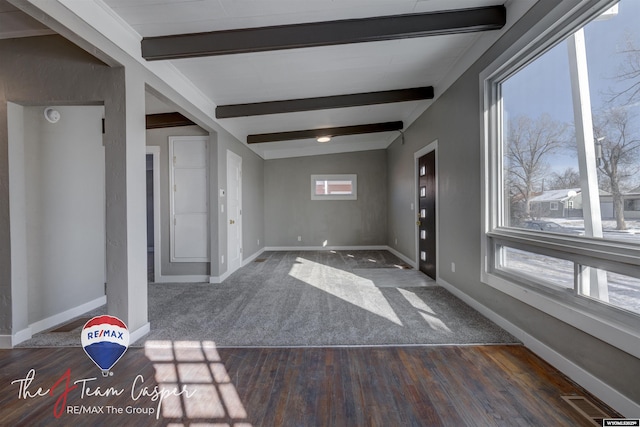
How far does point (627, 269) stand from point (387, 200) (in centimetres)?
590

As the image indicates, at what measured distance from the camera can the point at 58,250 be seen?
9.18ft

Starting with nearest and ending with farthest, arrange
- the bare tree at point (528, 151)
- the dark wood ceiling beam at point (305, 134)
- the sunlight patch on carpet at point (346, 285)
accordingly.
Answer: the bare tree at point (528, 151)
the sunlight patch on carpet at point (346, 285)
the dark wood ceiling beam at point (305, 134)

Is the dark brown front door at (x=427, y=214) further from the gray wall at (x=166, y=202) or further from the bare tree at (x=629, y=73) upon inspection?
the gray wall at (x=166, y=202)

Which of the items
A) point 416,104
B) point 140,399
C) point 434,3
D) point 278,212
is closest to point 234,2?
point 434,3

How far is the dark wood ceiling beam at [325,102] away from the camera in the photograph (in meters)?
4.00

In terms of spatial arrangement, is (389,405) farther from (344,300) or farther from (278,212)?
(278,212)

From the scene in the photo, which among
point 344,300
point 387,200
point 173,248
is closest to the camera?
point 344,300

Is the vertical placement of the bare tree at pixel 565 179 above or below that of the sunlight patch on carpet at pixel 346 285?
above

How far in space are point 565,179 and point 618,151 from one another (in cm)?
40

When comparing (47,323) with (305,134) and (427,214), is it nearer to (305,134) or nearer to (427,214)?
(305,134)

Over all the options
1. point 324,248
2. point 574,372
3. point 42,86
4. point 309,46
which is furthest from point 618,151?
point 324,248

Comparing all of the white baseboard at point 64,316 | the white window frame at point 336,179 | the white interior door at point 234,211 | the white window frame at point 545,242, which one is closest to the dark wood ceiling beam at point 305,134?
the white interior door at point 234,211

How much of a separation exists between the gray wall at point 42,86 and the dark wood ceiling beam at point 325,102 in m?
1.87

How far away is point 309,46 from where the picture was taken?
2438mm
